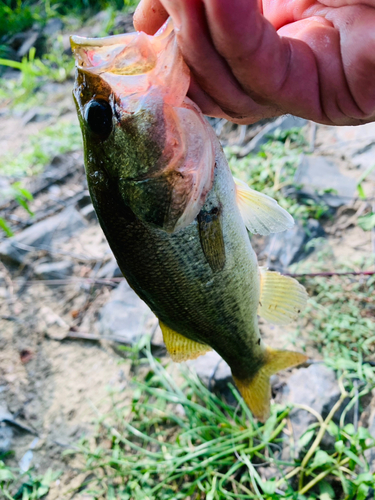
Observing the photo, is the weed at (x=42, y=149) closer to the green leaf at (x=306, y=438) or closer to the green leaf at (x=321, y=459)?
the green leaf at (x=306, y=438)

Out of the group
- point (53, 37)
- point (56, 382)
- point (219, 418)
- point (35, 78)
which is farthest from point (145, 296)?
point (53, 37)

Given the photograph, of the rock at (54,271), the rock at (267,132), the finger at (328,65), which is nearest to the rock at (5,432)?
the rock at (54,271)

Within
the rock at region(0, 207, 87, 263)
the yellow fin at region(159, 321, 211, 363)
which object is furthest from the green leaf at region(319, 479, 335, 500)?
the rock at region(0, 207, 87, 263)

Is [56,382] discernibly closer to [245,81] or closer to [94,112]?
[94,112]

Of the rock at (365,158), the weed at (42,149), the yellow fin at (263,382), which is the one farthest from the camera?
the weed at (42,149)

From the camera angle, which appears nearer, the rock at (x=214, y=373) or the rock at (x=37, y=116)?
the rock at (x=214, y=373)

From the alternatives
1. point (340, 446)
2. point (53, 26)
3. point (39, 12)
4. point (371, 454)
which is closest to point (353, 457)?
point (340, 446)

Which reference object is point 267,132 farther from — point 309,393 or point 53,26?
point 53,26

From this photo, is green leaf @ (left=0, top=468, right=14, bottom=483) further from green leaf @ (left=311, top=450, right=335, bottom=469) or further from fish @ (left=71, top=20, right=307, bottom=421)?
green leaf @ (left=311, top=450, right=335, bottom=469)
